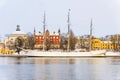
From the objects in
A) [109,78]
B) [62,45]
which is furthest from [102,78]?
[62,45]

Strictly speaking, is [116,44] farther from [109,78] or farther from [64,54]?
[109,78]

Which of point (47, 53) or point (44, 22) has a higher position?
point (44, 22)

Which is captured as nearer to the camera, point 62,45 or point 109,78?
point 109,78

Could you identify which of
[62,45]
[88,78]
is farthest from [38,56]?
[88,78]

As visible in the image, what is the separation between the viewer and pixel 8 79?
42.9m

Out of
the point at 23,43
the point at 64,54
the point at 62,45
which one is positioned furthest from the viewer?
the point at 23,43

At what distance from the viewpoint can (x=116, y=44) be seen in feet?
627

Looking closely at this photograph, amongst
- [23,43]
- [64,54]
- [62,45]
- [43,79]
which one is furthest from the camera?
[23,43]

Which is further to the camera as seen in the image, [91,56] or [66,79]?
[91,56]

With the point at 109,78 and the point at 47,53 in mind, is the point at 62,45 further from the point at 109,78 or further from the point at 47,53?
the point at 109,78

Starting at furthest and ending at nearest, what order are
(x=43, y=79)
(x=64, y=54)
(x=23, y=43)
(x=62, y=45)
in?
(x=23, y=43) → (x=62, y=45) → (x=64, y=54) → (x=43, y=79)

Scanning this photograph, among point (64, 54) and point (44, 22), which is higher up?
point (44, 22)

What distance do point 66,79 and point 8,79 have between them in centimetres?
533

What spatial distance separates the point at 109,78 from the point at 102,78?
0.67 m
